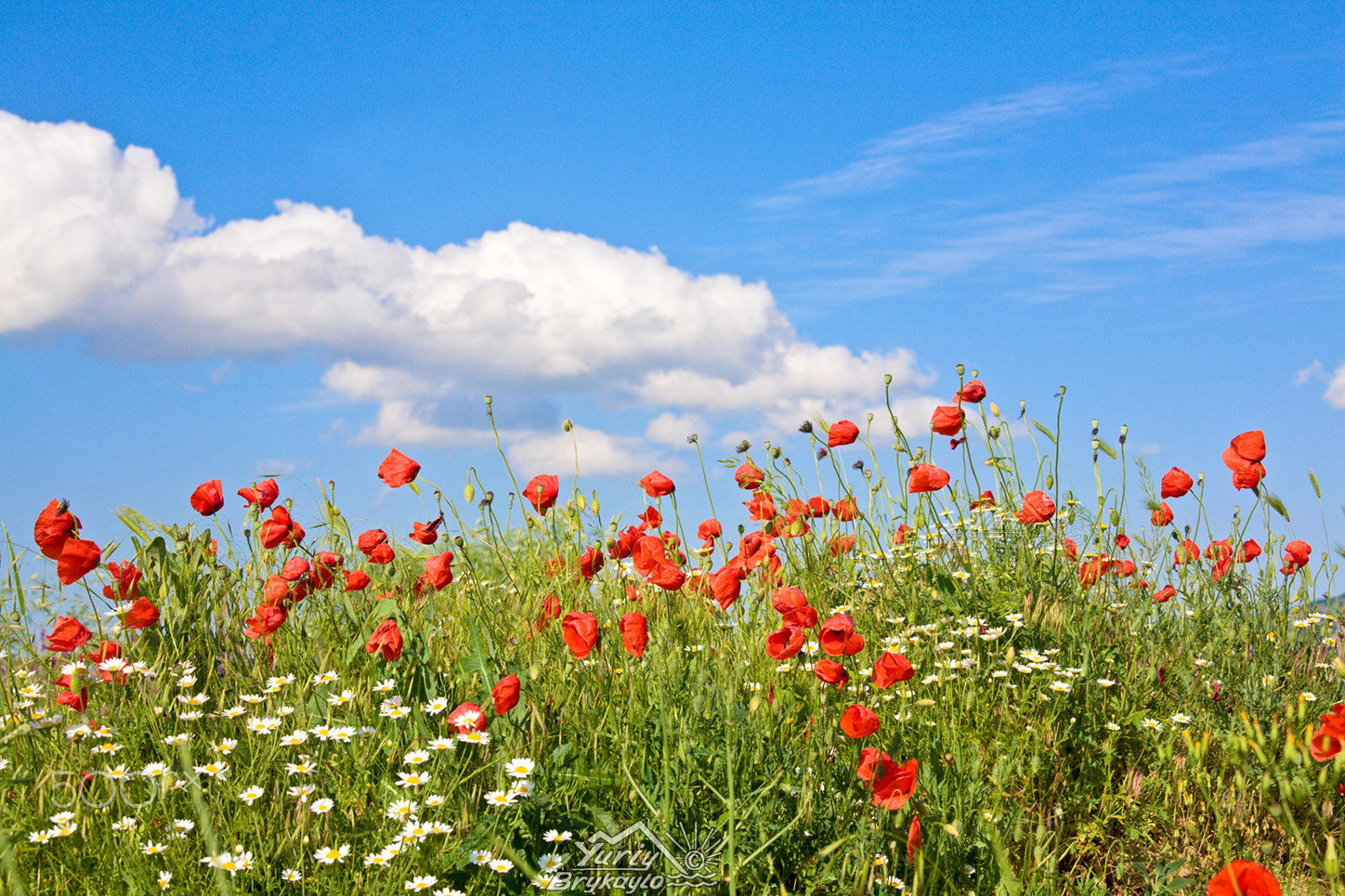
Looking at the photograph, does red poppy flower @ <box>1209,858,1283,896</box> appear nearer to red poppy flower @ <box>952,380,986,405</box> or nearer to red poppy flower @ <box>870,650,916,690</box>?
red poppy flower @ <box>870,650,916,690</box>

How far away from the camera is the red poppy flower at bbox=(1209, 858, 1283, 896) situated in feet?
7.04

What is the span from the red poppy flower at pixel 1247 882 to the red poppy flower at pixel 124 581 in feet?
12.2

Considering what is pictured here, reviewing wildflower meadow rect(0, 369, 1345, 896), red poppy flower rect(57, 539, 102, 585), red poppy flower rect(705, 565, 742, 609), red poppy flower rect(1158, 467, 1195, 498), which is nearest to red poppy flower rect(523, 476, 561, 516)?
wildflower meadow rect(0, 369, 1345, 896)

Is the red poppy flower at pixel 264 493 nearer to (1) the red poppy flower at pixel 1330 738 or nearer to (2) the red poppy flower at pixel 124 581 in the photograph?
(2) the red poppy flower at pixel 124 581

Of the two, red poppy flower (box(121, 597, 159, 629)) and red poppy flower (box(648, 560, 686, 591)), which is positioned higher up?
red poppy flower (box(121, 597, 159, 629))

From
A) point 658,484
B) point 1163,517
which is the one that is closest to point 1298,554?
point 1163,517

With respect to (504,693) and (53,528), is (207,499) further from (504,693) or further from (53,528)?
(504,693)

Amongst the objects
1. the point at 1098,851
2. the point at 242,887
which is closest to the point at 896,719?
the point at 1098,851

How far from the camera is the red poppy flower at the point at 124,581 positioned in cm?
376

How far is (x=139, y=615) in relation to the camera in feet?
11.6

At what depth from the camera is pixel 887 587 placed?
4.50 metres

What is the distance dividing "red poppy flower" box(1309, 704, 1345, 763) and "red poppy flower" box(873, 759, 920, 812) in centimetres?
118

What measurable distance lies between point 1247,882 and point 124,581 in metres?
3.78

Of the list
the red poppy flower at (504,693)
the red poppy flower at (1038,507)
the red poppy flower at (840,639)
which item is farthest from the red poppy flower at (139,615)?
the red poppy flower at (1038,507)
